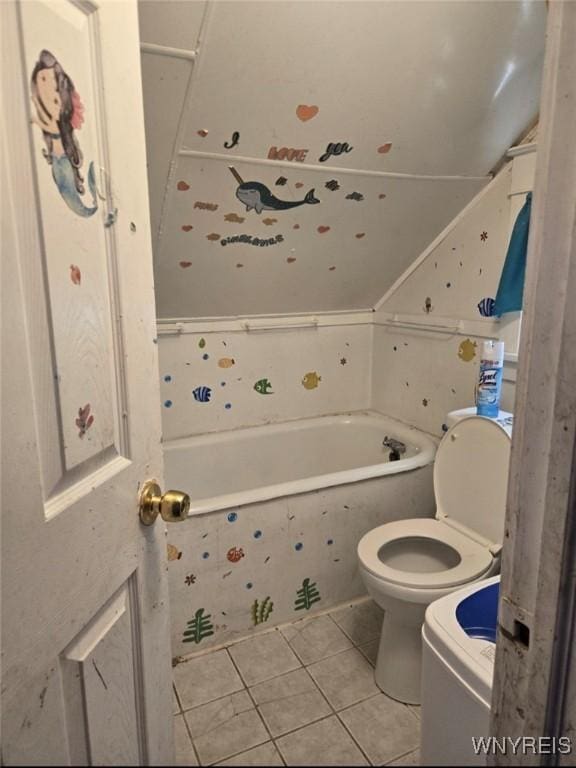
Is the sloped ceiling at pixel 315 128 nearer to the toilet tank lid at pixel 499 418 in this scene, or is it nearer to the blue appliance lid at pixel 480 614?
the toilet tank lid at pixel 499 418

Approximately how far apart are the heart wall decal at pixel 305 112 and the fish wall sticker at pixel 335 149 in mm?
144

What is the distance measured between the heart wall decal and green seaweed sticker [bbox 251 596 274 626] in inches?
68.5

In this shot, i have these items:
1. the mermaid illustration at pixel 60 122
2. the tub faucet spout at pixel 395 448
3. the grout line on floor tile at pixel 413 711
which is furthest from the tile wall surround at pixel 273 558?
the mermaid illustration at pixel 60 122

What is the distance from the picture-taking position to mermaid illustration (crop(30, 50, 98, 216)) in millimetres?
529

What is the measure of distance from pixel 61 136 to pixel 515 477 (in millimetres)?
623

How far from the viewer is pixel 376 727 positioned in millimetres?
1465

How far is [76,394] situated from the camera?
2.01 feet

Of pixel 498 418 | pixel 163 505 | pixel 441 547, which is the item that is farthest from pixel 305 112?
pixel 441 547

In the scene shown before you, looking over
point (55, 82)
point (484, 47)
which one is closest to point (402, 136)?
point (484, 47)

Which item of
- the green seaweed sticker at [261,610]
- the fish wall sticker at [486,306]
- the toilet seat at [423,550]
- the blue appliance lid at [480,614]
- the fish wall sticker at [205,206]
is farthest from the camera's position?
the fish wall sticker at [486,306]

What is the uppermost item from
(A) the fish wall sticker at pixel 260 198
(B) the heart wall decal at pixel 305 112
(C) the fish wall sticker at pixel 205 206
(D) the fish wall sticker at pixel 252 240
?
(B) the heart wall decal at pixel 305 112

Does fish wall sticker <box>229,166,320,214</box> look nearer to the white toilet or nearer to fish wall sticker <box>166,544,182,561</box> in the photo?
the white toilet

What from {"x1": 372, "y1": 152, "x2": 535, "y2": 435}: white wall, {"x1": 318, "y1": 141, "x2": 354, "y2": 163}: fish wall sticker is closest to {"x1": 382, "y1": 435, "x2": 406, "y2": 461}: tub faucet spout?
{"x1": 372, "y1": 152, "x2": 535, "y2": 435}: white wall

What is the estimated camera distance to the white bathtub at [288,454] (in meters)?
2.41
